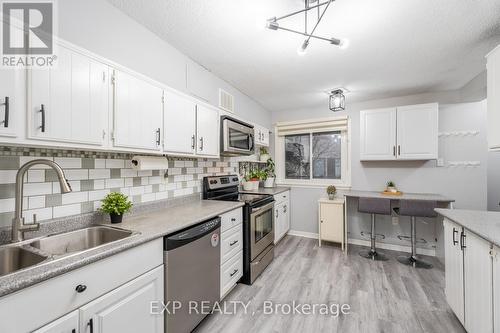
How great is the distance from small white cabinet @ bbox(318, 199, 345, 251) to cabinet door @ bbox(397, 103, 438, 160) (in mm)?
1174

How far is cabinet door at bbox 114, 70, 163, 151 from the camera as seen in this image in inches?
56.9

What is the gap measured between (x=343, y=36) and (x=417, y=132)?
210 cm

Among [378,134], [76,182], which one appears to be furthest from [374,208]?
[76,182]

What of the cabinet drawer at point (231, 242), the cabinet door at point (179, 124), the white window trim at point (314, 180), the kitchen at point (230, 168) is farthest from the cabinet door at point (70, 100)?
the white window trim at point (314, 180)

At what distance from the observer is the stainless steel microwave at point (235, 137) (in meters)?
2.55

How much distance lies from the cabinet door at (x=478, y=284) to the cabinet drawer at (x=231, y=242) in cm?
185

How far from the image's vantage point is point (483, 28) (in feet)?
5.85

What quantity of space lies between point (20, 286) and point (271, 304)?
191cm

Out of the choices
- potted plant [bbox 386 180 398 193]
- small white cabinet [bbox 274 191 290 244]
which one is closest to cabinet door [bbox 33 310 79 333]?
small white cabinet [bbox 274 191 290 244]

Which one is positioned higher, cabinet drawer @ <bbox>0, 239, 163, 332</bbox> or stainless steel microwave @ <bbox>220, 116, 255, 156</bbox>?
stainless steel microwave @ <bbox>220, 116, 255, 156</bbox>

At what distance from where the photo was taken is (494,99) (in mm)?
1654

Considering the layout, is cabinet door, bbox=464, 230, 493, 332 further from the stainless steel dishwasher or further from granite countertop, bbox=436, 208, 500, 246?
the stainless steel dishwasher

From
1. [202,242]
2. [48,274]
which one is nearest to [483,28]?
[202,242]

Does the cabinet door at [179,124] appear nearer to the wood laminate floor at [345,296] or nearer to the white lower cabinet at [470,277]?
the wood laminate floor at [345,296]
